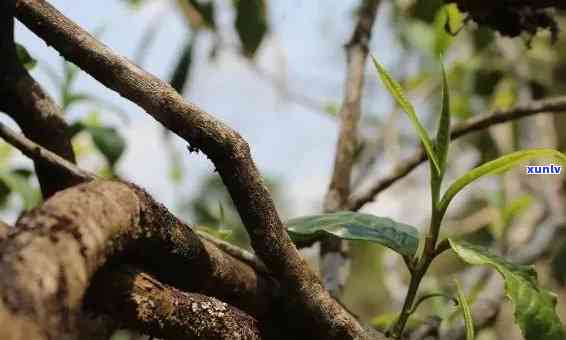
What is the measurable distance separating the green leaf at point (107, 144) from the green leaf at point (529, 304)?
2.09 ft

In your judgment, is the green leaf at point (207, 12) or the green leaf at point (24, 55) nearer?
the green leaf at point (24, 55)

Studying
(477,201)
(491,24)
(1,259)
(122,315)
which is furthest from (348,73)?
(477,201)

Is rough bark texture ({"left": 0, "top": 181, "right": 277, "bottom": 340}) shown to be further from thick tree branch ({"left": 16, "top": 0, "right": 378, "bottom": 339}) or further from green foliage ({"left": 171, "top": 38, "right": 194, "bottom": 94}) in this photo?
green foliage ({"left": 171, "top": 38, "right": 194, "bottom": 94})

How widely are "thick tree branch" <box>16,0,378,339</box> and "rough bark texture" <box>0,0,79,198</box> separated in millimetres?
113

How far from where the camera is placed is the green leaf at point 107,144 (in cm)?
117

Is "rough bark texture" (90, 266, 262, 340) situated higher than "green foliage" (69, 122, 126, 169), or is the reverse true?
"green foliage" (69, 122, 126, 169)

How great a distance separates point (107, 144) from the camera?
1177 mm

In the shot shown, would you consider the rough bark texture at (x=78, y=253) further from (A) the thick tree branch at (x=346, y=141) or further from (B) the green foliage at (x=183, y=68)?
(B) the green foliage at (x=183, y=68)

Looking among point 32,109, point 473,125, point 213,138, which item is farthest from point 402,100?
point 473,125

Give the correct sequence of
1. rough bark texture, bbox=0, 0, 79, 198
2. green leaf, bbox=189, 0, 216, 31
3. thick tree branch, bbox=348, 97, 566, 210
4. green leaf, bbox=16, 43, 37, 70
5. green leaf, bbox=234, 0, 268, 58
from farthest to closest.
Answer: green leaf, bbox=189, 0, 216, 31, green leaf, bbox=234, 0, 268, 58, thick tree branch, bbox=348, 97, 566, 210, green leaf, bbox=16, 43, 37, 70, rough bark texture, bbox=0, 0, 79, 198

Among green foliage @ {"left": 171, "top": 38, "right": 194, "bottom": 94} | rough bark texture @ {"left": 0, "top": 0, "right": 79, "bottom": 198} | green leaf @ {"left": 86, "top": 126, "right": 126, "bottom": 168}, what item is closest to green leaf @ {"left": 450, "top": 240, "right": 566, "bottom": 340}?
rough bark texture @ {"left": 0, "top": 0, "right": 79, "bottom": 198}

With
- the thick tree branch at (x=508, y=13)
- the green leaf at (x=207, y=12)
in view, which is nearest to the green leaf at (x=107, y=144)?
the green leaf at (x=207, y=12)

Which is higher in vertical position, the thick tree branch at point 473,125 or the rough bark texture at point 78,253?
the thick tree branch at point 473,125

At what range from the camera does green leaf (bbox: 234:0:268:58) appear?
1.35 meters
